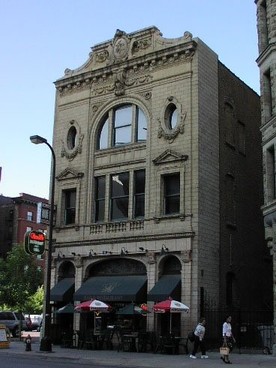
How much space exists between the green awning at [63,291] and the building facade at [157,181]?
0.08 meters

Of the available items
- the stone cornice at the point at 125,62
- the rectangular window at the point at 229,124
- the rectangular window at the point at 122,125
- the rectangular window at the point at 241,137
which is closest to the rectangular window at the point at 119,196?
the rectangular window at the point at 122,125

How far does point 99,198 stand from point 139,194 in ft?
9.25

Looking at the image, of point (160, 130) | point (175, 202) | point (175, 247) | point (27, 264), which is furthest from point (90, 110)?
point (27, 264)

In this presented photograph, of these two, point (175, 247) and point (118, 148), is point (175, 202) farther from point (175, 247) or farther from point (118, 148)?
point (118, 148)

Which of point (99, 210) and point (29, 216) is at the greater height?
point (29, 216)

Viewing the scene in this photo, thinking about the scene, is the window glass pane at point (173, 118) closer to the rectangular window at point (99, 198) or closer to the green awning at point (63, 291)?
the rectangular window at point (99, 198)

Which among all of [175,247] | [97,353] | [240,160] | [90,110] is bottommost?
[97,353]

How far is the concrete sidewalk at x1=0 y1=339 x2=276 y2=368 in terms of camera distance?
65.3 feet

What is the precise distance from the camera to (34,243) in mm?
27734

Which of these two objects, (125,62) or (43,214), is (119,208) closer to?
(43,214)

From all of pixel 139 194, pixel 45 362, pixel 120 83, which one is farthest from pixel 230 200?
pixel 45 362

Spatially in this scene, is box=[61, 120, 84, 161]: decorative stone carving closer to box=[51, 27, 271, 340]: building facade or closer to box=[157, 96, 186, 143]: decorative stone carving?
box=[51, 27, 271, 340]: building facade

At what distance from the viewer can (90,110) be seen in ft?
106

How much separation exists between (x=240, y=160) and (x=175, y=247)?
25.4ft
